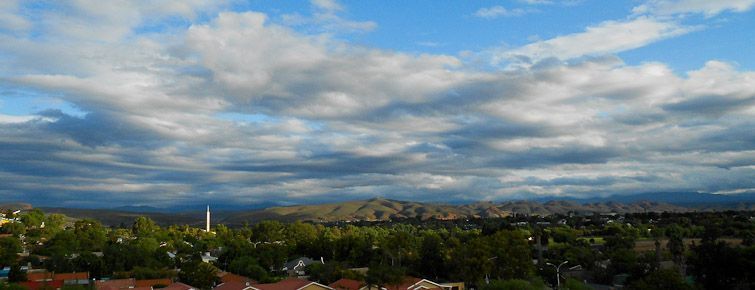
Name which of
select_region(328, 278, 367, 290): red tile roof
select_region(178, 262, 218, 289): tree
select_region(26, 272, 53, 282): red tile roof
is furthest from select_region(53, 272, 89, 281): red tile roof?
select_region(328, 278, 367, 290): red tile roof

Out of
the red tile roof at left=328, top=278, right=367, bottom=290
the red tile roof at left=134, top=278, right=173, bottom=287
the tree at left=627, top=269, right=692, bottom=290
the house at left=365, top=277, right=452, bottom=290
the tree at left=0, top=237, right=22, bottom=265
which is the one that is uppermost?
the tree at left=0, top=237, right=22, bottom=265

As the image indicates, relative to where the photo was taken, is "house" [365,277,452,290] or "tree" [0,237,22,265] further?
"tree" [0,237,22,265]

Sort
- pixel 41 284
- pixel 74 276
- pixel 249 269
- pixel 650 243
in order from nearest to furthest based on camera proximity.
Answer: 1. pixel 41 284
2. pixel 74 276
3. pixel 249 269
4. pixel 650 243

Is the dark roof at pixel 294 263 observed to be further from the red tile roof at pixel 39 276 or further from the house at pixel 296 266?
the red tile roof at pixel 39 276

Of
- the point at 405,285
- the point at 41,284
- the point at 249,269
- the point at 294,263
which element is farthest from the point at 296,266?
the point at 41,284

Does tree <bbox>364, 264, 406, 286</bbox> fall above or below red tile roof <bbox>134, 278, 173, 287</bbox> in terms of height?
above

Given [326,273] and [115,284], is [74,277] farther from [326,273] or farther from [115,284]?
[326,273]

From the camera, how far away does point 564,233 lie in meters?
111

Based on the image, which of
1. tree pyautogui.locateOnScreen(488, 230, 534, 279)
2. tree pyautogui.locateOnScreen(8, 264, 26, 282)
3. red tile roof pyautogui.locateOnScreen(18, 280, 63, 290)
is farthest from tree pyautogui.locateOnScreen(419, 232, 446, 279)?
tree pyautogui.locateOnScreen(8, 264, 26, 282)

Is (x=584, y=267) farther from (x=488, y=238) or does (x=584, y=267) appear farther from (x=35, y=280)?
(x=35, y=280)

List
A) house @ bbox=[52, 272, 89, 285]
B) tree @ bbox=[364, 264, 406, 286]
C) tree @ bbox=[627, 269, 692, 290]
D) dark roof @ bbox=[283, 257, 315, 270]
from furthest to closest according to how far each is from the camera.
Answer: dark roof @ bbox=[283, 257, 315, 270] → house @ bbox=[52, 272, 89, 285] → tree @ bbox=[364, 264, 406, 286] → tree @ bbox=[627, 269, 692, 290]

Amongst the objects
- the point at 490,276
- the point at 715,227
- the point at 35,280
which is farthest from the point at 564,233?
the point at 35,280

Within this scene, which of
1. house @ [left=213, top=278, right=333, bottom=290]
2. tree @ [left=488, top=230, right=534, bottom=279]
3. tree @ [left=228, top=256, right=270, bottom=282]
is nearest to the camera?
house @ [left=213, top=278, right=333, bottom=290]

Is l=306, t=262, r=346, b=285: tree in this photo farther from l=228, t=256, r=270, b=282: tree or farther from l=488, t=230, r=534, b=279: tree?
l=488, t=230, r=534, b=279: tree
